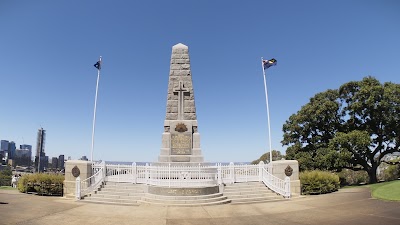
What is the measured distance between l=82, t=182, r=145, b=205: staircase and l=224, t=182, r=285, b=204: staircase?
4919 mm

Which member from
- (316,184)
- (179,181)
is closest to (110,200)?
(179,181)

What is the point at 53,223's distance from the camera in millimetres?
8648

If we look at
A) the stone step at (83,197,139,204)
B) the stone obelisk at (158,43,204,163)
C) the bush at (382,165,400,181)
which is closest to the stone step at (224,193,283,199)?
the stone step at (83,197,139,204)

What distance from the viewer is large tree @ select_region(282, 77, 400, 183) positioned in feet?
75.7

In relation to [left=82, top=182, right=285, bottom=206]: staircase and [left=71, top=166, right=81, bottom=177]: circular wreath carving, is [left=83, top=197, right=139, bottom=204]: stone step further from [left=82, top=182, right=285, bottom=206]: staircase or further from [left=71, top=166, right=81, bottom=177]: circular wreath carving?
[left=71, top=166, right=81, bottom=177]: circular wreath carving

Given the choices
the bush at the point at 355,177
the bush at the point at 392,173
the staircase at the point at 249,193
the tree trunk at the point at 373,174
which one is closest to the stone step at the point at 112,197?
the staircase at the point at 249,193

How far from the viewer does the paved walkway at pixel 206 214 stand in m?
9.04

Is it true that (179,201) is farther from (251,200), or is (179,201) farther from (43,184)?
(43,184)

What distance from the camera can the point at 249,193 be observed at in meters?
15.2

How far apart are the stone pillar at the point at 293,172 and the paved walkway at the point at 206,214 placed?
11.6 feet

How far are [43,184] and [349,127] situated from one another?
25.7 m

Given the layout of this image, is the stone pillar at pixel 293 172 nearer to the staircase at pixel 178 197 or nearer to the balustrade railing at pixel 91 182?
the staircase at pixel 178 197

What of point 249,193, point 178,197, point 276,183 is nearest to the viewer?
point 178,197

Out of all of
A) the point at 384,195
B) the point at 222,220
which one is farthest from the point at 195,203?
the point at 384,195
